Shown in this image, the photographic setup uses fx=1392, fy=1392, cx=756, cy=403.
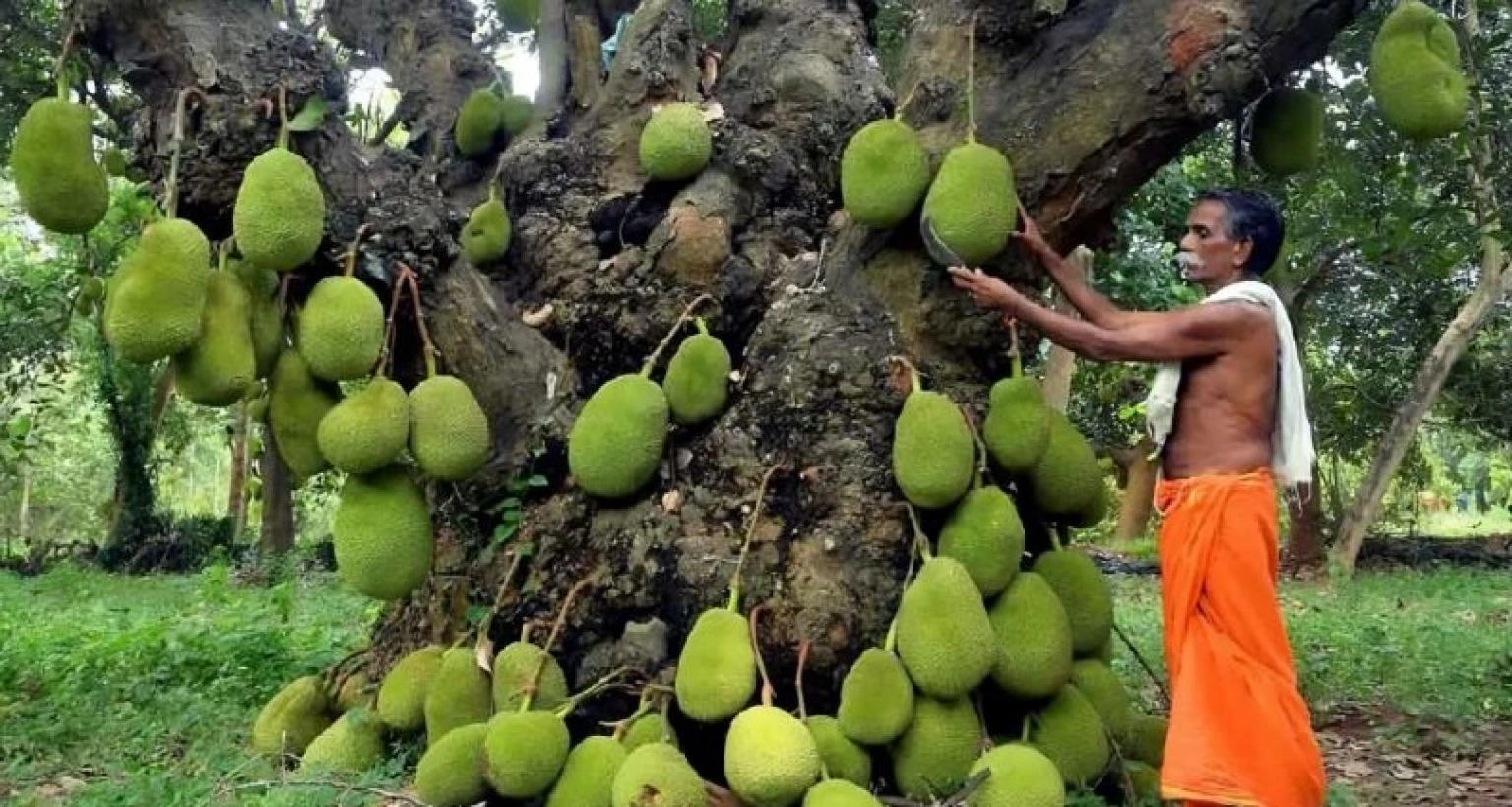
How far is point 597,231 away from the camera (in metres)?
3.43

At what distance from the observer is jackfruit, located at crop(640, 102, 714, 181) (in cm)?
328

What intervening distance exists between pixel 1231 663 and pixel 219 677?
9.60 ft

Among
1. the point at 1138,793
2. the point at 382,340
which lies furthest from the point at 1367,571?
the point at 382,340

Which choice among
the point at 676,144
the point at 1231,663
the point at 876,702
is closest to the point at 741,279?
the point at 676,144

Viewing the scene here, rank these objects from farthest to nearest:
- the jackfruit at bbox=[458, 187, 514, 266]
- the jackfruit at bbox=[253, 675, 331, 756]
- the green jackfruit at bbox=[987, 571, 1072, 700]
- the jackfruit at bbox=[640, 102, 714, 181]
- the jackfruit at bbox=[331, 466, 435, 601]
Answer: the jackfruit at bbox=[458, 187, 514, 266]
the jackfruit at bbox=[640, 102, 714, 181]
the jackfruit at bbox=[253, 675, 331, 756]
the jackfruit at bbox=[331, 466, 435, 601]
the green jackfruit at bbox=[987, 571, 1072, 700]

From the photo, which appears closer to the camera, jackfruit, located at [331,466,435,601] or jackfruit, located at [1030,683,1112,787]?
jackfruit, located at [1030,683,1112,787]

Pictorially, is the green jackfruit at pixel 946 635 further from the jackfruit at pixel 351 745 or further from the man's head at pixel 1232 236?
the jackfruit at pixel 351 745

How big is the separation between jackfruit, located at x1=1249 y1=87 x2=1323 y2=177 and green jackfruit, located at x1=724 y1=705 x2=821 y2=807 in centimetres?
160

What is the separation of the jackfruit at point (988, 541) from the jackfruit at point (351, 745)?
1.26m

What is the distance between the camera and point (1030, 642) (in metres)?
2.48

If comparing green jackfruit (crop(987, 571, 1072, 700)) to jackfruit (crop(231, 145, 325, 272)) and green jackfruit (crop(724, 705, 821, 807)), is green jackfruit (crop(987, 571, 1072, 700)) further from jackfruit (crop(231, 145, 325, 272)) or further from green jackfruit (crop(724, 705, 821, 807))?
jackfruit (crop(231, 145, 325, 272))

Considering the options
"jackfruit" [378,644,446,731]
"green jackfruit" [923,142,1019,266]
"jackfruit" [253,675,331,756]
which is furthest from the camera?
"jackfruit" [253,675,331,756]

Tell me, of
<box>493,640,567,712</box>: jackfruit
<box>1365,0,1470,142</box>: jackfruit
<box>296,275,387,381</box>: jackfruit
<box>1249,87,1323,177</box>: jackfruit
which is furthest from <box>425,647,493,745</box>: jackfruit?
<box>1365,0,1470,142</box>: jackfruit

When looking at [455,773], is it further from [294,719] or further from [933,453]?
[933,453]
